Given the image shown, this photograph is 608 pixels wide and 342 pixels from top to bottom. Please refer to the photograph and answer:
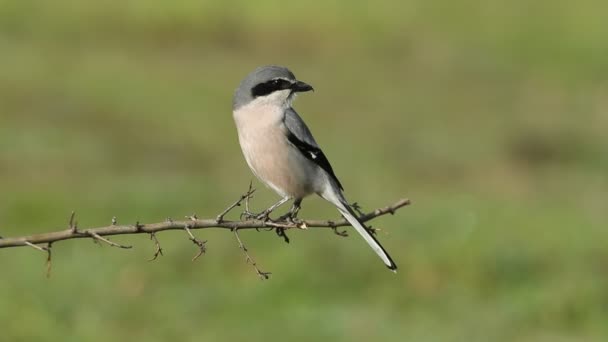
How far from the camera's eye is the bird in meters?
5.68

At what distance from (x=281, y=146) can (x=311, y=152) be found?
0.19 meters

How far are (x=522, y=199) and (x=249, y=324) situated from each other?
5.28 m

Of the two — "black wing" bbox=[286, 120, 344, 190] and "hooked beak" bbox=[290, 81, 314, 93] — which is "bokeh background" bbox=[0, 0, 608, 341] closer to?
"black wing" bbox=[286, 120, 344, 190]

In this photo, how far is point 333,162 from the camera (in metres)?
15.7

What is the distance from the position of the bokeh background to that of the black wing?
4379mm

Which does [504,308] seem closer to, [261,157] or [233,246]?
[233,246]

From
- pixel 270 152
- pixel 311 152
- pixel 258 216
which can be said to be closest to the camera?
pixel 258 216

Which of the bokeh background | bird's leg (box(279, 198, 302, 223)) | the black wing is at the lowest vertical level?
the bokeh background

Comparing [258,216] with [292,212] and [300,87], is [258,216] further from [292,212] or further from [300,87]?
[300,87]

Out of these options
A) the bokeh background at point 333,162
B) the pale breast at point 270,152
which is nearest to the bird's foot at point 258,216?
the pale breast at point 270,152

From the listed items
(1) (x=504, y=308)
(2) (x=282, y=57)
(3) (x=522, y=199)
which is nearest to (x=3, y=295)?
(1) (x=504, y=308)

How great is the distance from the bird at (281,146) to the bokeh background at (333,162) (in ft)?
14.5

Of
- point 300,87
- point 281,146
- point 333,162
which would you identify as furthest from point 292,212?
point 333,162

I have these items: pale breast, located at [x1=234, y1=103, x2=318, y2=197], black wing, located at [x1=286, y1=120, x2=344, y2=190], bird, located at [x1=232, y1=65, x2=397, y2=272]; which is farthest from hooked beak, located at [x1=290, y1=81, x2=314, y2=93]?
black wing, located at [x1=286, y1=120, x2=344, y2=190]
